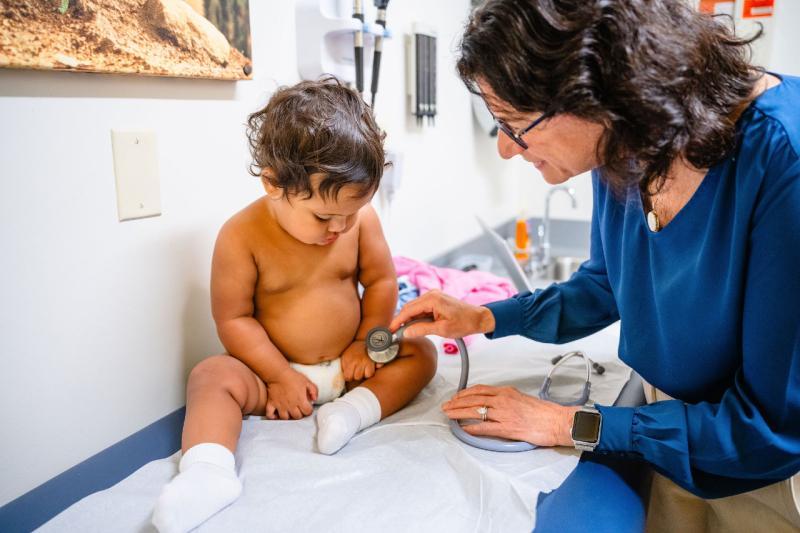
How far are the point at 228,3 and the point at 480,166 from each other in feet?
4.35

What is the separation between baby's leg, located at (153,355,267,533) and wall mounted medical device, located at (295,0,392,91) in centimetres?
57

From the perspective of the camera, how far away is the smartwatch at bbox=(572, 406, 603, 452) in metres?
0.78

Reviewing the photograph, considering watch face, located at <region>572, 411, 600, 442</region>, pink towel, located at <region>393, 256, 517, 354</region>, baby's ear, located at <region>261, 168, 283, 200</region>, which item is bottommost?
watch face, located at <region>572, 411, 600, 442</region>

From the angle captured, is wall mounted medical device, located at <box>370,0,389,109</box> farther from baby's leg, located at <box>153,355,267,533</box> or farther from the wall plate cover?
baby's leg, located at <box>153,355,267,533</box>

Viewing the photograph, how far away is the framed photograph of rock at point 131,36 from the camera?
0.65 meters

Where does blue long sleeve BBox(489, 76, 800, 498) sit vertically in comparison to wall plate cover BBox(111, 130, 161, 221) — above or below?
below

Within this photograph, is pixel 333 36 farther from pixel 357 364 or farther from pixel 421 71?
pixel 357 364

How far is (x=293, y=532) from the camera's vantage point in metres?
0.65

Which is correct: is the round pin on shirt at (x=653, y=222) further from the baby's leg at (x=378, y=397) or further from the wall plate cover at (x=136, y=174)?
the wall plate cover at (x=136, y=174)

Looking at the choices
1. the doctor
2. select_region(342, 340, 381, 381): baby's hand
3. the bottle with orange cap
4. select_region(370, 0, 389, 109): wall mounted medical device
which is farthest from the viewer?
the bottle with orange cap

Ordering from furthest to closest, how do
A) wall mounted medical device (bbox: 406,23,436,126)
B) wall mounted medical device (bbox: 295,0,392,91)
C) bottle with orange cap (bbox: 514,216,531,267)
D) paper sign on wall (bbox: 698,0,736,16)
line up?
paper sign on wall (bbox: 698,0,736,16)
bottle with orange cap (bbox: 514,216,531,267)
wall mounted medical device (bbox: 406,23,436,126)
wall mounted medical device (bbox: 295,0,392,91)

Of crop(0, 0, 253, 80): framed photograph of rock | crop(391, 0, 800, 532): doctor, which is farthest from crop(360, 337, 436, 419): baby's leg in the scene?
crop(0, 0, 253, 80): framed photograph of rock

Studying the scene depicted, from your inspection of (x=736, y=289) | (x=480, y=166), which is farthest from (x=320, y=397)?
(x=480, y=166)

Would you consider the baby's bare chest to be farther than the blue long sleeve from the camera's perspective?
Yes
